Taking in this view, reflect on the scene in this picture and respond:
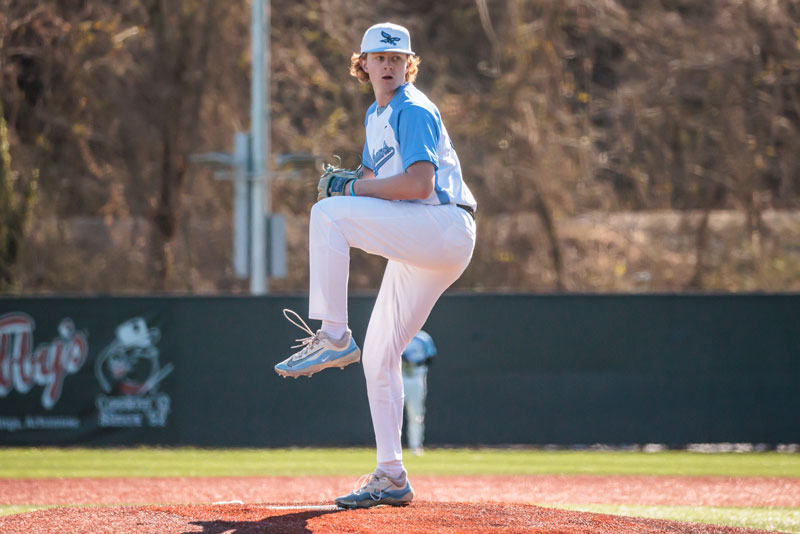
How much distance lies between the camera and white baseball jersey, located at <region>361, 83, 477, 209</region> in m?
4.60

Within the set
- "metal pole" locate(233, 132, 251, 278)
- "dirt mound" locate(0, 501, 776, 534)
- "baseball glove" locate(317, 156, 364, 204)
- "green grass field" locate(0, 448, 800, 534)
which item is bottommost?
"green grass field" locate(0, 448, 800, 534)

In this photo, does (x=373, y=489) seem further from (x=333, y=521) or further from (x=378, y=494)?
(x=333, y=521)

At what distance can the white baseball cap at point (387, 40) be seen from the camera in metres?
4.79

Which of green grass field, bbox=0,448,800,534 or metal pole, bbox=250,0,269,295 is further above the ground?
metal pole, bbox=250,0,269,295

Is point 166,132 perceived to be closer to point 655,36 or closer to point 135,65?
point 135,65

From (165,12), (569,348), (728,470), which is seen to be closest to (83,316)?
(569,348)

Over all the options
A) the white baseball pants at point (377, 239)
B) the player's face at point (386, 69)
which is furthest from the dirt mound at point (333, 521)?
the player's face at point (386, 69)

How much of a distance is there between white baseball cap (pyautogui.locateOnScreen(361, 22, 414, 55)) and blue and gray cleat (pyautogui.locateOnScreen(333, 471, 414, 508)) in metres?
2.09

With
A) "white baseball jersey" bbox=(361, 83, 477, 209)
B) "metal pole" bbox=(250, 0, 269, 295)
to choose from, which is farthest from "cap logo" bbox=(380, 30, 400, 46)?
"metal pole" bbox=(250, 0, 269, 295)

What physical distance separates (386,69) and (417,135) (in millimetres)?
435

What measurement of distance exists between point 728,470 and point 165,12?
13100 mm

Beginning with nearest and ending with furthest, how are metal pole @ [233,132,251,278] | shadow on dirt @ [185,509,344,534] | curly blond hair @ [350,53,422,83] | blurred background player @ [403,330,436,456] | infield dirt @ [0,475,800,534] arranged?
1. shadow on dirt @ [185,509,344,534]
2. infield dirt @ [0,475,800,534]
3. curly blond hair @ [350,53,422,83]
4. blurred background player @ [403,330,436,456]
5. metal pole @ [233,132,251,278]

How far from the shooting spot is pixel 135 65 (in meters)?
18.7

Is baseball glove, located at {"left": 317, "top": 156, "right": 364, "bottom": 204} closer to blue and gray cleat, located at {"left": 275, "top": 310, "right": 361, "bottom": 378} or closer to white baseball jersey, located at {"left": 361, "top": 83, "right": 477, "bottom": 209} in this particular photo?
white baseball jersey, located at {"left": 361, "top": 83, "right": 477, "bottom": 209}
